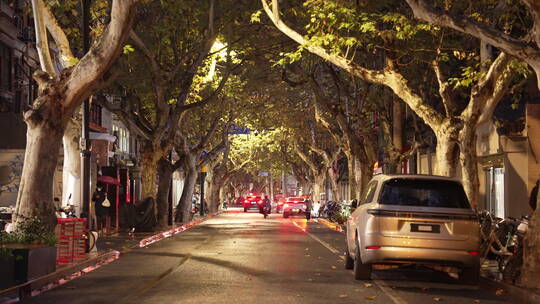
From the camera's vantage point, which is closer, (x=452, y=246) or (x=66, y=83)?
(x=452, y=246)

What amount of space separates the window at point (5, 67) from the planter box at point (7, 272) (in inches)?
833

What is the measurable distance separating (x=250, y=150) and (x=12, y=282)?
65396 millimetres

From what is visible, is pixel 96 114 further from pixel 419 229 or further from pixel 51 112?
pixel 419 229

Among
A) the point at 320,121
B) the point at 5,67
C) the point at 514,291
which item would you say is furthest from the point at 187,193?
the point at 514,291

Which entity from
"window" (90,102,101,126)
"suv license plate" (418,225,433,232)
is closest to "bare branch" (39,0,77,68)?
"suv license plate" (418,225,433,232)

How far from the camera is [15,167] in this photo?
33.3m

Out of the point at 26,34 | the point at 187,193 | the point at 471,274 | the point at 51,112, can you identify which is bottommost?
the point at 471,274

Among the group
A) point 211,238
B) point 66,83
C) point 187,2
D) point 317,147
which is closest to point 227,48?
point 187,2

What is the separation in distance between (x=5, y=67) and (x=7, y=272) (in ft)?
74.2

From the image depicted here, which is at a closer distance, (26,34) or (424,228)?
(424,228)

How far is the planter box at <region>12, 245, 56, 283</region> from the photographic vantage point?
14.1 m

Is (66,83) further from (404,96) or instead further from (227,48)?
(227,48)

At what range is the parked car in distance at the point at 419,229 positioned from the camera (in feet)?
48.3

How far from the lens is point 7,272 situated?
44.9 ft
